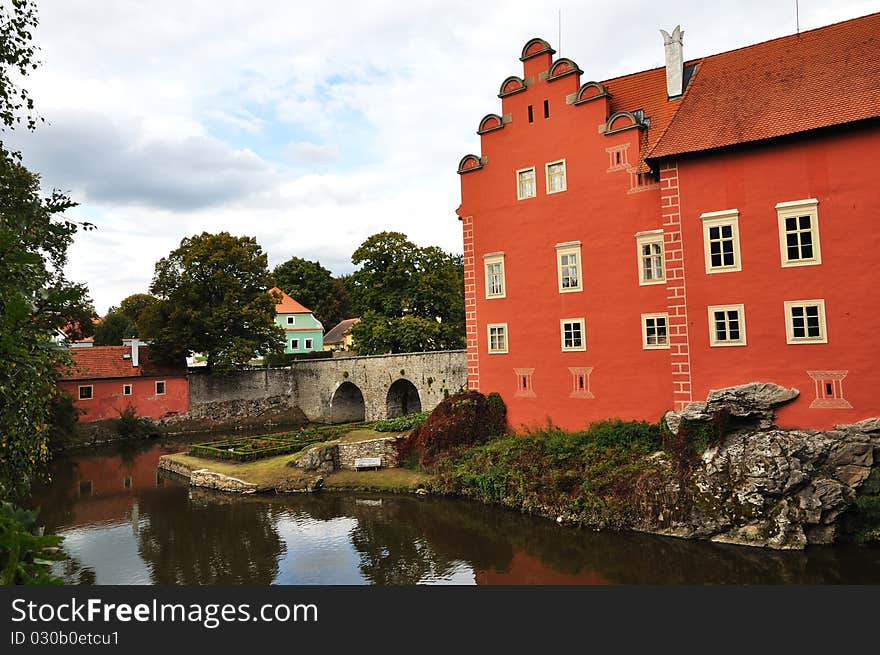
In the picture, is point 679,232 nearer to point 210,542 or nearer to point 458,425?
point 458,425

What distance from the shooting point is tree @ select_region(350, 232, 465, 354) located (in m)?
35.6

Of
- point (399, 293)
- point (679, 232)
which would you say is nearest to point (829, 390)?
point (679, 232)

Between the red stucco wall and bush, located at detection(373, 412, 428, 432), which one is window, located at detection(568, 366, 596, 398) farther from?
the red stucco wall

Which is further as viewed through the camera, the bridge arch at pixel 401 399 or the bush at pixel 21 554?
the bridge arch at pixel 401 399

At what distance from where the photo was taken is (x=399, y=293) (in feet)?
119

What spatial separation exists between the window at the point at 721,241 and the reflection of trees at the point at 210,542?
Result: 1281cm

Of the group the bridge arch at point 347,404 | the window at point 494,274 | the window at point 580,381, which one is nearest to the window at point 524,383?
the window at point 580,381

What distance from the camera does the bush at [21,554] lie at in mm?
3979

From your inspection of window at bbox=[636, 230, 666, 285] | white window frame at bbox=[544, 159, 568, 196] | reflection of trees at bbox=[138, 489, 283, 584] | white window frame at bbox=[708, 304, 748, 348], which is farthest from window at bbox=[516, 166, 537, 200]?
reflection of trees at bbox=[138, 489, 283, 584]

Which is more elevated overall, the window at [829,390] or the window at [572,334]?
the window at [572,334]

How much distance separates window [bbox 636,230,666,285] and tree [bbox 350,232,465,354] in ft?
60.6

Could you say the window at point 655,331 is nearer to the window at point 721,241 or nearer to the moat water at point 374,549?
the window at point 721,241

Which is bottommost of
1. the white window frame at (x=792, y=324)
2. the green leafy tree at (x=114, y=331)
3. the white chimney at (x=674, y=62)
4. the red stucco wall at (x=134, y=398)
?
the red stucco wall at (x=134, y=398)

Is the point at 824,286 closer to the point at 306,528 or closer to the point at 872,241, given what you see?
the point at 872,241
